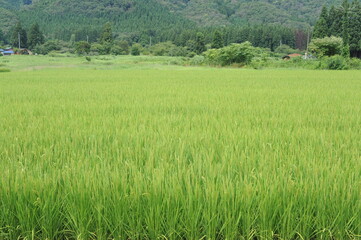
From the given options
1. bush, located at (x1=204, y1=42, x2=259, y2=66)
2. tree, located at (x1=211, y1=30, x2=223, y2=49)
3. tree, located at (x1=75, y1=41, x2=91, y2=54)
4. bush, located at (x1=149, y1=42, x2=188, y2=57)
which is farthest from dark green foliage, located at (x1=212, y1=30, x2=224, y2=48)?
bush, located at (x1=204, y1=42, x2=259, y2=66)

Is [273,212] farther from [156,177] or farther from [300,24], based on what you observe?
[300,24]

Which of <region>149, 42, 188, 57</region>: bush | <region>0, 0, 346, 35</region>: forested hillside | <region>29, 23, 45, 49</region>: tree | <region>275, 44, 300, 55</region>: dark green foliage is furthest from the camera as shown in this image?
<region>0, 0, 346, 35</region>: forested hillside

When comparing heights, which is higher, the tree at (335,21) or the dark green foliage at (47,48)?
the tree at (335,21)

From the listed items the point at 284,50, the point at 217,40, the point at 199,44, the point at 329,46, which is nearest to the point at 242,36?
the point at 284,50

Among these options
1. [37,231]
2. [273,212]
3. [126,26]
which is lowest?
[37,231]

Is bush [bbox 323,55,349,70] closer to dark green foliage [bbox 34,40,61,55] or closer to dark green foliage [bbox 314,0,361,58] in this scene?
dark green foliage [bbox 314,0,361,58]

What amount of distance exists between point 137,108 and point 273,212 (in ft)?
11.0

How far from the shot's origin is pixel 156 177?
1.45 metres

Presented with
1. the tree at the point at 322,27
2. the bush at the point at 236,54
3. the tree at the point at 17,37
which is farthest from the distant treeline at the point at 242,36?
the bush at the point at 236,54

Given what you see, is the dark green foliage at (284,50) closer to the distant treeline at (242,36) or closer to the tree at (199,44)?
the distant treeline at (242,36)

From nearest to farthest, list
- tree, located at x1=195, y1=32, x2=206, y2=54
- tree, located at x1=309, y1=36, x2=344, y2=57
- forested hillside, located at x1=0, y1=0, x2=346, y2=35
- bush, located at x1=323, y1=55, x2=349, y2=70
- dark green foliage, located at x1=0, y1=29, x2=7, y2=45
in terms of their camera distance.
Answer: bush, located at x1=323, y1=55, x2=349, y2=70 → tree, located at x1=309, y1=36, x2=344, y2=57 → tree, located at x1=195, y1=32, x2=206, y2=54 → dark green foliage, located at x1=0, y1=29, x2=7, y2=45 → forested hillside, located at x1=0, y1=0, x2=346, y2=35

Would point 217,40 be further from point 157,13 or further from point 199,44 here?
point 157,13

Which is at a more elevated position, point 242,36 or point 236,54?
point 242,36

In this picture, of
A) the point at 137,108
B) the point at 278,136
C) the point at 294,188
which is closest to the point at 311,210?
the point at 294,188
